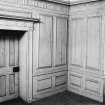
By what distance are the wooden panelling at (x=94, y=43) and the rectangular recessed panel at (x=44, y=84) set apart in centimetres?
139

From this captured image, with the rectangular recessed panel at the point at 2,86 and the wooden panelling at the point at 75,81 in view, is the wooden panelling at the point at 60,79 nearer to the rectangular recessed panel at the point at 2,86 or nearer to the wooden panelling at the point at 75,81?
the wooden panelling at the point at 75,81

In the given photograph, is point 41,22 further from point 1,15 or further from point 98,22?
point 98,22

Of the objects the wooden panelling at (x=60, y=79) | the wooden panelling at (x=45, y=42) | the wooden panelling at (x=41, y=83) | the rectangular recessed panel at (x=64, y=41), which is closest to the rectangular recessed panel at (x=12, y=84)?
the wooden panelling at (x=41, y=83)

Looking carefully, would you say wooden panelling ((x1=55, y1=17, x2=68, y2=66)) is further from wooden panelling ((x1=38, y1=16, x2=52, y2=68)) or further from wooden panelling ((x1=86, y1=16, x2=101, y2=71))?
wooden panelling ((x1=86, y1=16, x2=101, y2=71))

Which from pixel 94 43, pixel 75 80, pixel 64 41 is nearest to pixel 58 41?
pixel 64 41

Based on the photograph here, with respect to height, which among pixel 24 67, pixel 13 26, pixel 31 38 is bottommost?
pixel 24 67

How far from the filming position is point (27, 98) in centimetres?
478

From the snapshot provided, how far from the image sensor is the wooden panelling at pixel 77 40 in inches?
214

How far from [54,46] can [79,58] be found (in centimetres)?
98

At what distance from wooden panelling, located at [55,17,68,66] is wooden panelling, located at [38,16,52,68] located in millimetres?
325

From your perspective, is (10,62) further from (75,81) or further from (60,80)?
(75,81)

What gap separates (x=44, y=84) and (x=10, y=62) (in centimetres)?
130

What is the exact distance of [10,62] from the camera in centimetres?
489

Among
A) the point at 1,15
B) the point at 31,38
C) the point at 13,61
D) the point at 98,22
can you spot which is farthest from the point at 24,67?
the point at 98,22
